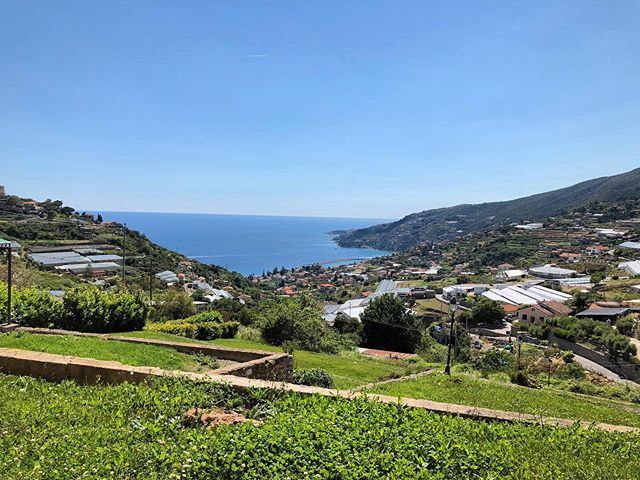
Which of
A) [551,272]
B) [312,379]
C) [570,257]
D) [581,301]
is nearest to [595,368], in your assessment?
[581,301]

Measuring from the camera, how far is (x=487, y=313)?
152 ft

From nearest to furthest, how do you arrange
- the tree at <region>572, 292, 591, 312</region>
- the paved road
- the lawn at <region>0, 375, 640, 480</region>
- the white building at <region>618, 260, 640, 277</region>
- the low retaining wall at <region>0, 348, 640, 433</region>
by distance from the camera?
the lawn at <region>0, 375, 640, 480</region> < the low retaining wall at <region>0, 348, 640, 433</region> < the paved road < the tree at <region>572, 292, 591, 312</region> < the white building at <region>618, 260, 640, 277</region>

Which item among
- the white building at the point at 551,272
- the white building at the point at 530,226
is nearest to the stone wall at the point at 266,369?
the white building at the point at 551,272

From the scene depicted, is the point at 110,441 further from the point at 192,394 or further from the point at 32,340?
the point at 32,340

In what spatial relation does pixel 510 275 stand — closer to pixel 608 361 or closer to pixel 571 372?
pixel 608 361

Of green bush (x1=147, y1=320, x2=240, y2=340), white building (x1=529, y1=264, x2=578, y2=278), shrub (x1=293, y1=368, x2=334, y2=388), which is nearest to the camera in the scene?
shrub (x1=293, y1=368, x2=334, y2=388)

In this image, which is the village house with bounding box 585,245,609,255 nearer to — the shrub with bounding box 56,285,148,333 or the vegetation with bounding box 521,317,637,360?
the vegetation with bounding box 521,317,637,360

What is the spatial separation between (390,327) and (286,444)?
28072 mm

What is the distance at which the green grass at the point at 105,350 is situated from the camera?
7887 mm

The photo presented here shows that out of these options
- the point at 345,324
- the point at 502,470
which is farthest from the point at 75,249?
the point at 502,470

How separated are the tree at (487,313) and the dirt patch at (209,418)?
151 feet

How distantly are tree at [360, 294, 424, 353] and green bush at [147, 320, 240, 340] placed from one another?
1438 cm

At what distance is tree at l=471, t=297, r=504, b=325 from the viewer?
4641 cm

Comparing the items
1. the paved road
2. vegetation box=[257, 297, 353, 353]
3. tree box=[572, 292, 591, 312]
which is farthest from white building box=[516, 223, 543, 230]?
vegetation box=[257, 297, 353, 353]
